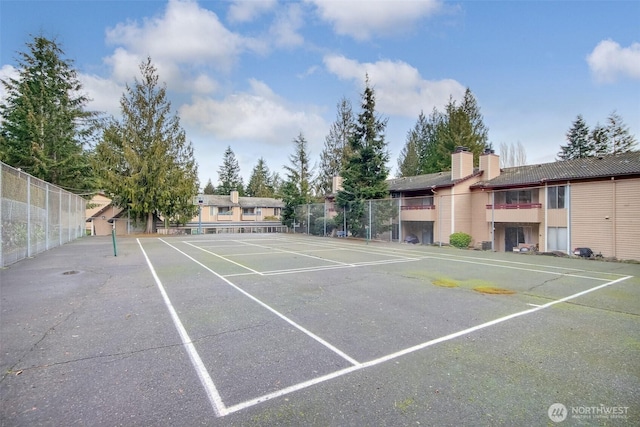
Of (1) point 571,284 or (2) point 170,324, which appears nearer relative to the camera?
(2) point 170,324

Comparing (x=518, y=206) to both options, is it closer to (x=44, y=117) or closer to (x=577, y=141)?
(x=577, y=141)

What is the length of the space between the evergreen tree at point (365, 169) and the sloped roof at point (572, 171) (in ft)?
23.9

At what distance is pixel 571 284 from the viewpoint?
316 inches

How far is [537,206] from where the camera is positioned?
18.8 m

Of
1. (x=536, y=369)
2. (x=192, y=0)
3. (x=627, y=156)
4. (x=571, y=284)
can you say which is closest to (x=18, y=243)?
(x=192, y=0)

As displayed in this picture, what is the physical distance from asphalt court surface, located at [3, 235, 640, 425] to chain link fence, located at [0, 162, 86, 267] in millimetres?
5434

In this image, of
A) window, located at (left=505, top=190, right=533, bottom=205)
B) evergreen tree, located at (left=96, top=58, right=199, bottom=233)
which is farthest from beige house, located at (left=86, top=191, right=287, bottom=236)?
window, located at (left=505, top=190, right=533, bottom=205)

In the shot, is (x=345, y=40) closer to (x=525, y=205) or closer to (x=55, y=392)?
(x=525, y=205)

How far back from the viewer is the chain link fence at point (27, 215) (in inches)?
355

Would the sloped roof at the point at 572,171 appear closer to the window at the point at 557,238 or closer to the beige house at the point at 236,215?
the window at the point at 557,238

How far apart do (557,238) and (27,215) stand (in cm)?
2489

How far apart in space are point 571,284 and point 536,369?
6.28 m

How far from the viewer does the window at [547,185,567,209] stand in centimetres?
1769

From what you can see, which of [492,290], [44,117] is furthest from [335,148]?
[492,290]
